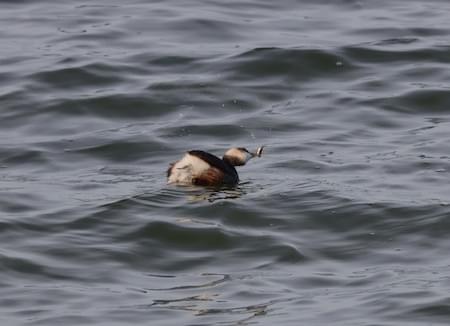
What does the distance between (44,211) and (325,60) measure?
5669 millimetres

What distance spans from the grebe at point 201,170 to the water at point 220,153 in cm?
9

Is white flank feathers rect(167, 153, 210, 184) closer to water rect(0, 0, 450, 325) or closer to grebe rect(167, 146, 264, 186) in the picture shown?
grebe rect(167, 146, 264, 186)

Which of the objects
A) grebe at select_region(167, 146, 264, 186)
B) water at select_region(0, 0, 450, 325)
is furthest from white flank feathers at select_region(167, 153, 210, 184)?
water at select_region(0, 0, 450, 325)

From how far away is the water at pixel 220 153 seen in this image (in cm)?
988

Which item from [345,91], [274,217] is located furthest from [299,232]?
[345,91]

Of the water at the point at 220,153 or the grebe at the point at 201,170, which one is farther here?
the grebe at the point at 201,170

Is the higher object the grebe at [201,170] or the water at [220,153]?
the grebe at [201,170]

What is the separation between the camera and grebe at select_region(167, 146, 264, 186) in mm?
11930

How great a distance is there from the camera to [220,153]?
13477 mm

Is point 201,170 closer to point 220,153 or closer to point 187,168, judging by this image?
point 187,168

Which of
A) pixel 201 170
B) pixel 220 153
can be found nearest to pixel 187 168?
pixel 201 170

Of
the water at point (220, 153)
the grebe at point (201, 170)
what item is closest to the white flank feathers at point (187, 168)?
the grebe at point (201, 170)

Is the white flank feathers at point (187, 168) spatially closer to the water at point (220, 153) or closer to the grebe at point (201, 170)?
the grebe at point (201, 170)

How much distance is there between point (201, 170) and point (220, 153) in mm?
1535
